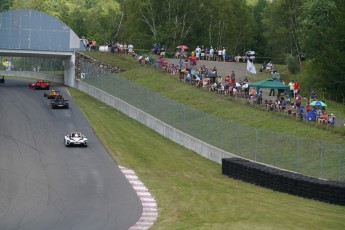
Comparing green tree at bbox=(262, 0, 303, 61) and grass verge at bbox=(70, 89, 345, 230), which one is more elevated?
green tree at bbox=(262, 0, 303, 61)

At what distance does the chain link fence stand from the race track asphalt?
5145mm

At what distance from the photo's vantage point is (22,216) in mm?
31844

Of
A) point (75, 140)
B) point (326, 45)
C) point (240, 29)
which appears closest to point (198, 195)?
point (75, 140)

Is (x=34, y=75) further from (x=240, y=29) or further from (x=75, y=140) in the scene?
(x=75, y=140)

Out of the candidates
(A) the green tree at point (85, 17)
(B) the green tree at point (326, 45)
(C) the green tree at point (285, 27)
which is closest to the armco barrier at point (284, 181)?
(B) the green tree at point (326, 45)

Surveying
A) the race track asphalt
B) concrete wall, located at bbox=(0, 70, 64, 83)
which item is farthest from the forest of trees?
the race track asphalt

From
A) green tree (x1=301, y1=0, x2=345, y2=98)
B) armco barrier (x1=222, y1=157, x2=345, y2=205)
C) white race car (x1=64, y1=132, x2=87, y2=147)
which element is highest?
green tree (x1=301, y1=0, x2=345, y2=98)

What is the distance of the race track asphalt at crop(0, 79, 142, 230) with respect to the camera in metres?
31.6

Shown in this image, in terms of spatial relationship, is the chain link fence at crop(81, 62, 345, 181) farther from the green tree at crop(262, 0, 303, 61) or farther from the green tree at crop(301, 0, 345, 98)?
the green tree at crop(262, 0, 303, 61)

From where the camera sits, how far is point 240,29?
11200 centimetres

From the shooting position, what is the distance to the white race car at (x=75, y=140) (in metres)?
49.3

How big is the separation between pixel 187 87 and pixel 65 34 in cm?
1916

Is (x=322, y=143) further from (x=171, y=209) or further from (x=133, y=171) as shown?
(x=133, y=171)

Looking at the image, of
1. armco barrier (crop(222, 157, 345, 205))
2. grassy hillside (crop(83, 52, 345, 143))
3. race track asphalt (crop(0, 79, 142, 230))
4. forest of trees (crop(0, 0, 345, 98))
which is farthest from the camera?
forest of trees (crop(0, 0, 345, 98))
